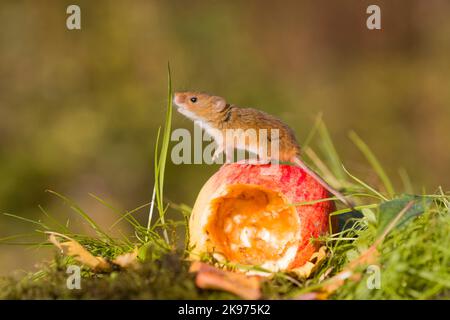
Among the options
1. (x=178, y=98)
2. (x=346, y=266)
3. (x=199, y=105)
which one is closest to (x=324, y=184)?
(x=346, y=266)

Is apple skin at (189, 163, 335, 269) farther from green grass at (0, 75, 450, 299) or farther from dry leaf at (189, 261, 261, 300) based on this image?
dry leaf at (189, 261, 261, 300)

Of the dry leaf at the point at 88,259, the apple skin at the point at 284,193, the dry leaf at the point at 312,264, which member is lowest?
the dry leaf at the point at 312,264

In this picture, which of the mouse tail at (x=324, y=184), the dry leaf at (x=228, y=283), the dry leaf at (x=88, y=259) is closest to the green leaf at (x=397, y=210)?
the mouse tail at (x=324, y=184)

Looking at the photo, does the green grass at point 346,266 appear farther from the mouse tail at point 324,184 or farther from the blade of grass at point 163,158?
the blade of grass at point 163,158

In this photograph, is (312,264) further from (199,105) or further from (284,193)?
(199,105)

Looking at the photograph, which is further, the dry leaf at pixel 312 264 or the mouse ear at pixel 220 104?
the mouse ear at pixel 220 104

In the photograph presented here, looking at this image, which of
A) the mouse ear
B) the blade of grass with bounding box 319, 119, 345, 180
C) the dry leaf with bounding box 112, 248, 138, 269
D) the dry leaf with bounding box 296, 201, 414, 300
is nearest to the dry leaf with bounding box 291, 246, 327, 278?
the dry leaf with bounding box 296, 201, 414, 300
